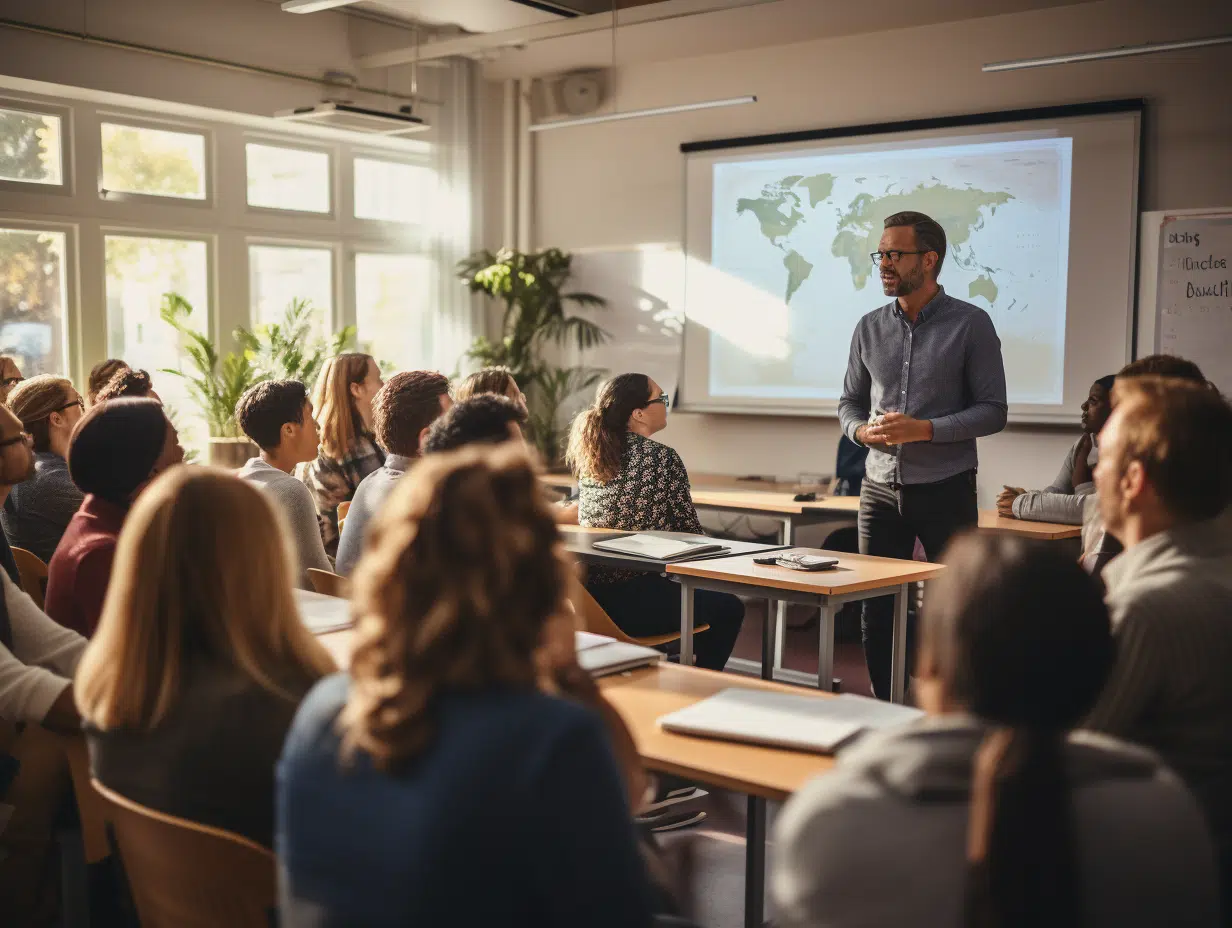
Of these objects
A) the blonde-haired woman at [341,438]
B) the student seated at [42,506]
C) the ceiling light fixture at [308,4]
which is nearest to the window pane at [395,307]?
the ceiling light fixture at [308,4]

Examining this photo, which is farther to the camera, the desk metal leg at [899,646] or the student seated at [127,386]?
the student seated at [127,386]

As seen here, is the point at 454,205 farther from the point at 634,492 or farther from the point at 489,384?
the point at 634,492

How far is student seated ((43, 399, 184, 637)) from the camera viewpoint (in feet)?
8.00

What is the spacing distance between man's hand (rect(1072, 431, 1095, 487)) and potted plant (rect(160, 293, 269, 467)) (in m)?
4.10

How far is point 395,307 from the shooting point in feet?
26.5

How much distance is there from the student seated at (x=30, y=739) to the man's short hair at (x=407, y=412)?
129cm

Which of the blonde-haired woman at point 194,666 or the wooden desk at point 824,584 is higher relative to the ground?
the blonde-haired woman at point 194,666

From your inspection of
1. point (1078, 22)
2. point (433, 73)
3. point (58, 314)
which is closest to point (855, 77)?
point (1078, 22)

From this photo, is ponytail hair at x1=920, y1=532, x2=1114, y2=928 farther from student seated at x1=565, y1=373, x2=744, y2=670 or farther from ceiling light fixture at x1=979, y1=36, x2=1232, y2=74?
ceiling light fixture at x1=979, y1=36, x2=1232, y2=74

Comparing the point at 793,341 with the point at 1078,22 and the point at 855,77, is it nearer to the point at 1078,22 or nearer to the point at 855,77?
the point at 855,77

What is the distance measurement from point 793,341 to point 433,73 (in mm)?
2938

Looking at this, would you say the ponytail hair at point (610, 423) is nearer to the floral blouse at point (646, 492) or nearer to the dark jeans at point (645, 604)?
the floral blouse at point (646, 492)

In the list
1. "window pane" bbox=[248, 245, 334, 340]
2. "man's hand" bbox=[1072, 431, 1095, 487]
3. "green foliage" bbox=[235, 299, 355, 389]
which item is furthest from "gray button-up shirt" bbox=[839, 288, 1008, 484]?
"window pane" bbox=[248, 245, 334, 340]

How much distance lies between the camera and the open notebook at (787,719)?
192cm
